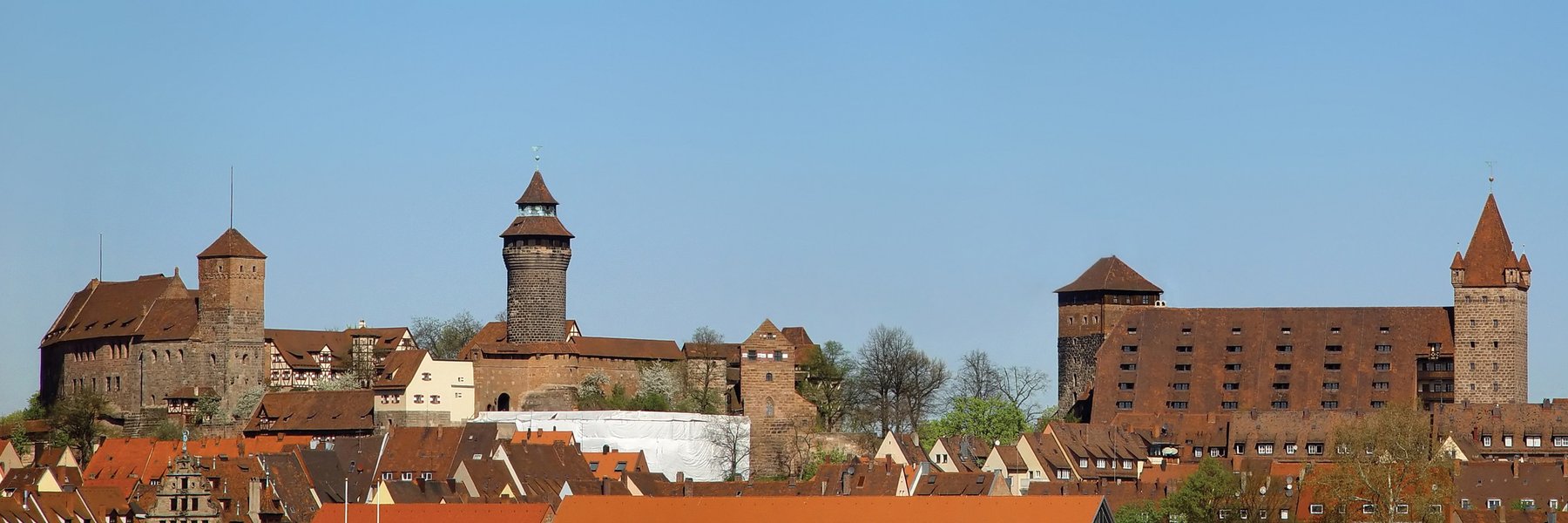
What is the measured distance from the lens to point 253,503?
82500 mm

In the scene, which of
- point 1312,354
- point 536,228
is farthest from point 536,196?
point 1312,354

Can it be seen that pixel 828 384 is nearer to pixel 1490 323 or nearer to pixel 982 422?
pixel 982 422

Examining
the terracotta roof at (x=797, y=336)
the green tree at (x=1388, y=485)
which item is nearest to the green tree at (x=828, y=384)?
the terracotta roof at (x=797, y=336)

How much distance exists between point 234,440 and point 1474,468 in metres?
39.1

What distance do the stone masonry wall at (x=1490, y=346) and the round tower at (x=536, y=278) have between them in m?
30.0

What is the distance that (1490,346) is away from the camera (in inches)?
4021

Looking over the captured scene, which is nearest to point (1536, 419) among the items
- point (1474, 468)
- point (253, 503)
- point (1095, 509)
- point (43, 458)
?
point (1474, 468)

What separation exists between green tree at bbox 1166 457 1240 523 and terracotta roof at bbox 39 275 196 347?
4141 cm

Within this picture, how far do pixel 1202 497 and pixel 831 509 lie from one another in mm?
11761

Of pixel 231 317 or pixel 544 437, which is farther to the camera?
pixel 231 317

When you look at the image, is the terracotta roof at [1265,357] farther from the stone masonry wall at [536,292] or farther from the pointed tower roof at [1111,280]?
the stone masonry wall at [536,292]

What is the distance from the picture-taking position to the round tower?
105438 millimetres

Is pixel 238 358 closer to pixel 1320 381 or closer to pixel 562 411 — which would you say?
pixel 562 411

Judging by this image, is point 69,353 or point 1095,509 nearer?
point 1095,509
